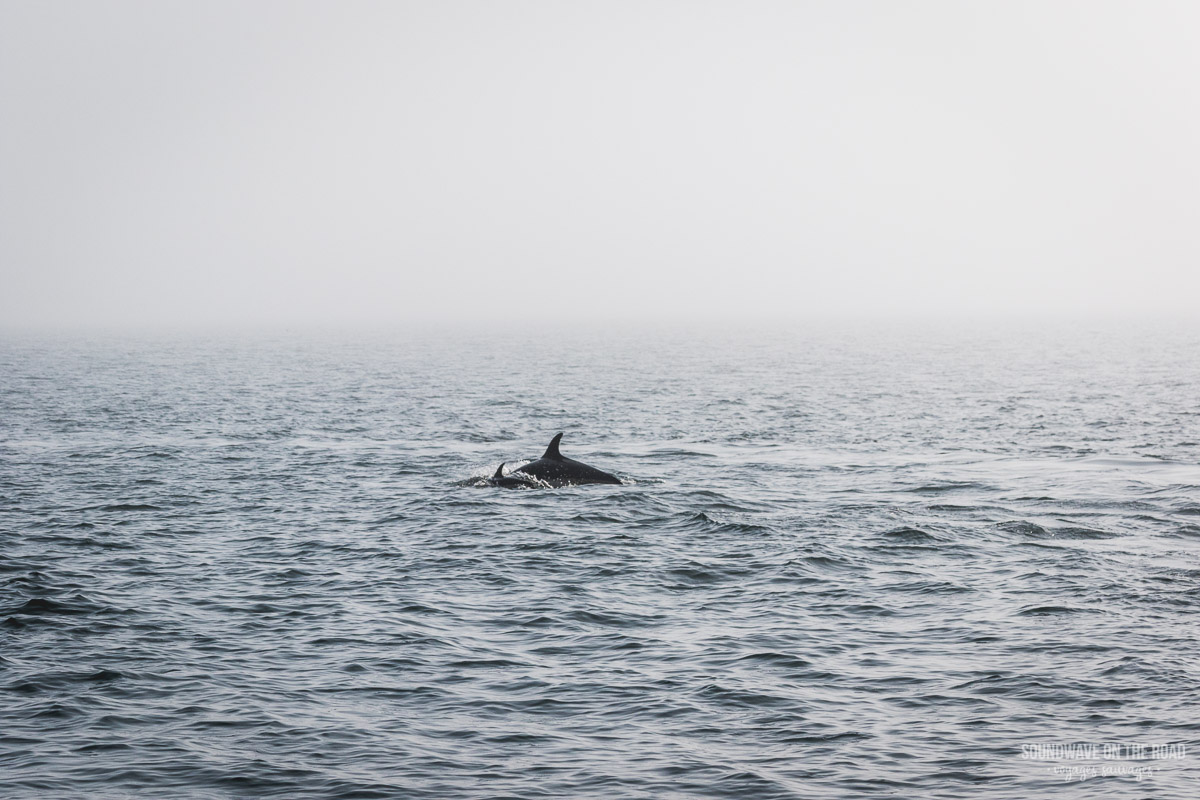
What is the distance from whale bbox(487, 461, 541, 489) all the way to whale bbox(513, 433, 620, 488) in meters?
0.14

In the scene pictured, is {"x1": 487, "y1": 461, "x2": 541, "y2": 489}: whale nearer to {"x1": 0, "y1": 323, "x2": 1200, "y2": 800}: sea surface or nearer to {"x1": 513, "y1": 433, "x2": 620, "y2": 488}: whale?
{"x1": 513, "y1": 433, "x2": 620, "y2": 488}: whale

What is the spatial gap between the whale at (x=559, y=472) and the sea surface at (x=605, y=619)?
63 centimetres

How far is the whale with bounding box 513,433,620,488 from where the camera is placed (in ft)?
102

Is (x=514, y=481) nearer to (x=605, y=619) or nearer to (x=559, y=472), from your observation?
(x=559, y=472)

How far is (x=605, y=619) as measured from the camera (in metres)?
18.1

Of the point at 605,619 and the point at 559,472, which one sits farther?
the point at 559,472

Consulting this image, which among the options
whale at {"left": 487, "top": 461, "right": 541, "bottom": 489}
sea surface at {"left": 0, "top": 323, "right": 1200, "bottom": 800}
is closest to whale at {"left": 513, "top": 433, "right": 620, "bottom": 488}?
whale at {"left": 487, "top": 461, "right": 541, "bottom": 489}

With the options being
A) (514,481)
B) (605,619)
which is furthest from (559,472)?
(605,619)

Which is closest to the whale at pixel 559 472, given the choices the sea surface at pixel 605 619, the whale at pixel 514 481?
the whale at pixel 514 481

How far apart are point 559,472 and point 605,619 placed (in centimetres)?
1322

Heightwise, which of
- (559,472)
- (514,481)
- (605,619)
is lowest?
(605,619)

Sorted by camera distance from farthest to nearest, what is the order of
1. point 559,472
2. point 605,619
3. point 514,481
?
point 559,472 < point 514,481 < point 605,619

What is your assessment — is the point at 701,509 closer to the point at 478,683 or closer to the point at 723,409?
the point at 478,683

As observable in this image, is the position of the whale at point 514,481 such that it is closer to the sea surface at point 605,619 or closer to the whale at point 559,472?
the whale at point 559,472
